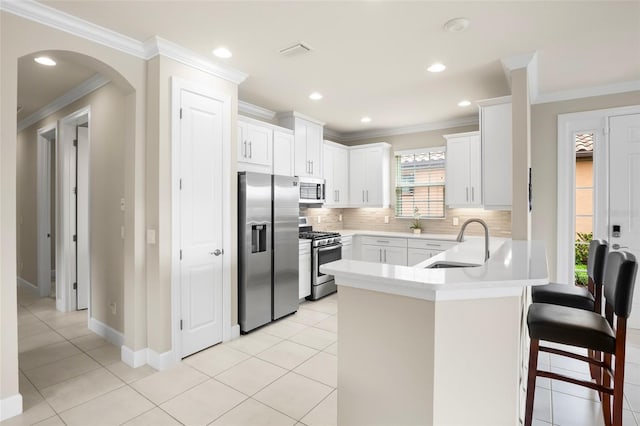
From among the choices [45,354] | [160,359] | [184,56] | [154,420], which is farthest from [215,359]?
[184,56]

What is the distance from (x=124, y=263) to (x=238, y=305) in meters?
1.19

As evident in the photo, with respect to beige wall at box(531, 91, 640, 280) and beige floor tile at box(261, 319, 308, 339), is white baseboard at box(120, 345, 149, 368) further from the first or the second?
beige wall at box(531, 91, 640, 280)

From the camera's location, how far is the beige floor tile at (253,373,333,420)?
230cm

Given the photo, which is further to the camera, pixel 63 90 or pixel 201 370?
pixel 63 90

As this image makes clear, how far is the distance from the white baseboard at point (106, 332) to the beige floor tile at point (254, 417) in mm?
1698

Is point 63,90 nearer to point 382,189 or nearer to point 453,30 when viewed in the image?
point 453,30

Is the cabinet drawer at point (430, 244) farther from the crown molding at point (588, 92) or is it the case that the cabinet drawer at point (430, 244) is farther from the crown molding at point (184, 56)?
the crown molding at point (184, 56)

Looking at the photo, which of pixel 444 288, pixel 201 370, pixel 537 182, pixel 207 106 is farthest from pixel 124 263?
pixel 537 182

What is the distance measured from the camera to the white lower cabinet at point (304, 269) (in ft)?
15.2

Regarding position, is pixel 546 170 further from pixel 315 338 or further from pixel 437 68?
pixel 315 338

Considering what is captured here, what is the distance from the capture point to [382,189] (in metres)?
5.79

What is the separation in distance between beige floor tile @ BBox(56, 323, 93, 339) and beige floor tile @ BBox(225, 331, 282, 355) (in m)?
1.65

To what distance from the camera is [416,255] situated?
16.7ft

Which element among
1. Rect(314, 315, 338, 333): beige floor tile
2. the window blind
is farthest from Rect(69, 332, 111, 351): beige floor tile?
the window blind
